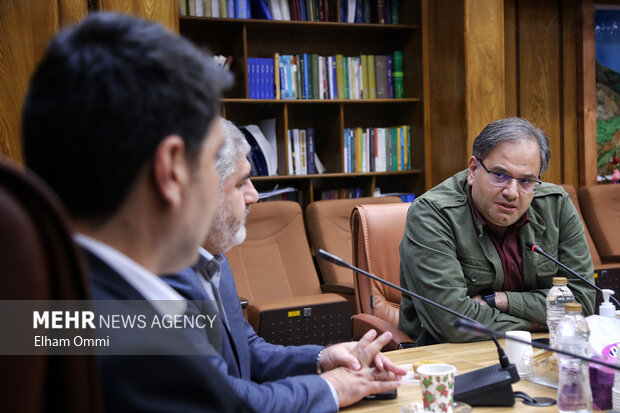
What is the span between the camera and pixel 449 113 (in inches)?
182

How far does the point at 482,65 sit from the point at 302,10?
134 centimetres

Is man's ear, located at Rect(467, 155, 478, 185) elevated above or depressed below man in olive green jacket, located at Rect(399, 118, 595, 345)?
above

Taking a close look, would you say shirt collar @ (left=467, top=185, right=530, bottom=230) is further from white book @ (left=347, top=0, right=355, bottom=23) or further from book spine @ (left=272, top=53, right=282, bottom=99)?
white book @ (left=347, top=0, right=355, bottom=23)

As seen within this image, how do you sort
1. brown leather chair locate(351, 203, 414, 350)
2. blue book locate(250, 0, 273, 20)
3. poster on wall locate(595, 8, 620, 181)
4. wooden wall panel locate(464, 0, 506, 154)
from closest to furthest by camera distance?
brown leather chair locate(351, 203, 414, 350) < blue book locate(250, 0, 273, 20) < wooden wall panel locate(464, 0, 506, 154) < poster on wall locate(595, 8, 620, 181)

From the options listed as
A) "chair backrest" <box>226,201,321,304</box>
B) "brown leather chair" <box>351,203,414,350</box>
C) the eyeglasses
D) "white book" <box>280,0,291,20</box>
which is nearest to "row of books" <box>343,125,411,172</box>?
"chair backrest" <box>226,201,321,304</box>

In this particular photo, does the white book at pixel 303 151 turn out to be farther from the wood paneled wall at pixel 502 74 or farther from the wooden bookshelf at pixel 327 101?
the wood paneled wall at pixel 502 74

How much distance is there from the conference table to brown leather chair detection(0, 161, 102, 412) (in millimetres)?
932

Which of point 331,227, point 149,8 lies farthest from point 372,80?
point 149,8

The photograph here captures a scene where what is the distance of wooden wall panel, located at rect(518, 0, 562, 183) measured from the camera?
519 cm

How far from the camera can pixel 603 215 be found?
472cm

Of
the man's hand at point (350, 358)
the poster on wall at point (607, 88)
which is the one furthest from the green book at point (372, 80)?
the man's hand at point (350, 358)

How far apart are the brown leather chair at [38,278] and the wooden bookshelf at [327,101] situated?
3.80 m

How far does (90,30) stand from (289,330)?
2.61 meters

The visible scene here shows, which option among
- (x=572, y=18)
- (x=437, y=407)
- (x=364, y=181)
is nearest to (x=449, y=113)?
(x=364, y=181)
